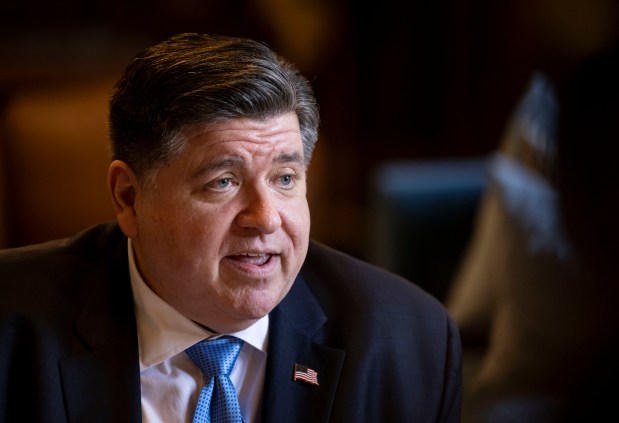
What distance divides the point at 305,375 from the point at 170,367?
0.23 meters

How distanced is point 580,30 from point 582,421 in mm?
1612

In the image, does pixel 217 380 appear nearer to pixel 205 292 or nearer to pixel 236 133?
pixel 205 292

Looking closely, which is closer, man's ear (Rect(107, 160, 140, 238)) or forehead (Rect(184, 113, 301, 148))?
forehead (Rect(184, 113, 301, 148))

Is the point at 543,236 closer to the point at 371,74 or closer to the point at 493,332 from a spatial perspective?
the point at 493,332

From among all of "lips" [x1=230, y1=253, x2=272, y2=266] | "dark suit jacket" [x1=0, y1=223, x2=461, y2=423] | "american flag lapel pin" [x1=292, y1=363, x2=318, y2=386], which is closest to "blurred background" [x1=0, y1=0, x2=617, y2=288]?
"dark suit jacket" [x1=0, y1=223, x2=461, y2=423]

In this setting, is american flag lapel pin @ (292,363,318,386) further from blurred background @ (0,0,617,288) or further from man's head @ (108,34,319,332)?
blurred background @ (0,0,617,288)

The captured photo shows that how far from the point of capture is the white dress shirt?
1746 mm

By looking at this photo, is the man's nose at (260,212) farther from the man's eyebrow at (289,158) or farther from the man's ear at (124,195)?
the man's ear at (124,195)

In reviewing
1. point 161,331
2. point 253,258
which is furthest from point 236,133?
point 161,331

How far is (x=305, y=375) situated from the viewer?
5.89 ft


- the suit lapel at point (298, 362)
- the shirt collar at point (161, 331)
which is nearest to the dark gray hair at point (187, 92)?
the shirt collar at point (161, 331)

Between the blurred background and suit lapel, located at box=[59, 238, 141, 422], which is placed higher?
suit lapel, located at box=[59, 238, 141, 422]

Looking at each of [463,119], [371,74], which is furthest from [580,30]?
[371,74]

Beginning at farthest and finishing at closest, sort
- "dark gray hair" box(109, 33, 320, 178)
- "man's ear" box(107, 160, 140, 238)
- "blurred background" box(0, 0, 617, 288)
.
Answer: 1. "blurred background" box(0, 0, 617, 288)
2. "man's ear" box(107, 160, 140, 238)
3. "dark gray hair" box(109, 33, 320, 178)
